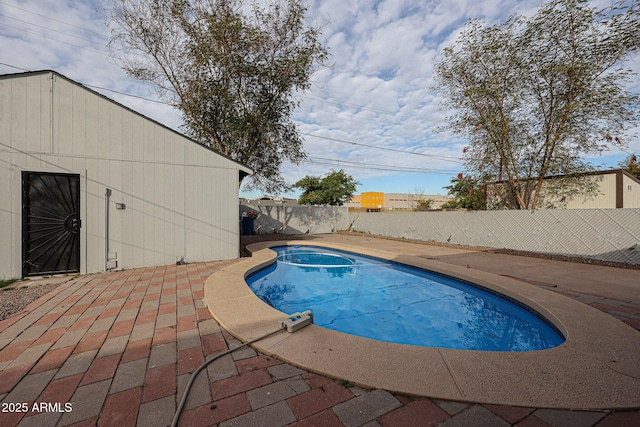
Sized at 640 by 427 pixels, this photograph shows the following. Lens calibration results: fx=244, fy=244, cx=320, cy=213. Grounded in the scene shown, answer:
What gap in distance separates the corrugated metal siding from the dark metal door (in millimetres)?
12129

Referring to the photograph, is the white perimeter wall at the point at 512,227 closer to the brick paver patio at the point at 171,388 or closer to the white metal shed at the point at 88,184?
the brick paver patio at the point at 171,388

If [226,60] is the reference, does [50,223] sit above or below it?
below

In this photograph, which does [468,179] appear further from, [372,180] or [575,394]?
[372,180]

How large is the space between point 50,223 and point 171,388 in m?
5.13

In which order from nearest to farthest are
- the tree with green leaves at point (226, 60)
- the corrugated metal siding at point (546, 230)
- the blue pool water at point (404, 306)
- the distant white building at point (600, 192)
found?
the blue pool water at point (404, 306)
the corrugated metal siding at point (546, 230)
the tree with green leaves at point (226, 60)
the distant white building at point (600, 192)

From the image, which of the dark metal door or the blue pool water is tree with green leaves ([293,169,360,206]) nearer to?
the blue pool water

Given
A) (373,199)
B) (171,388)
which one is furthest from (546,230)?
(373,199)

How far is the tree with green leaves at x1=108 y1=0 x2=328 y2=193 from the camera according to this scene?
8391mm

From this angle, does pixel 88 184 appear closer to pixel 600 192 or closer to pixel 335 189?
pixel 600 192

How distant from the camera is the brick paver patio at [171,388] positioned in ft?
4.66

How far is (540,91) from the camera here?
870 centimetres

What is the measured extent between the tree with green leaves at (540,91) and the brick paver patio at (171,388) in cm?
876

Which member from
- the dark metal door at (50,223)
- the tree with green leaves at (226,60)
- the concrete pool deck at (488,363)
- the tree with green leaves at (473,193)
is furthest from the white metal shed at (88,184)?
the tree with green leaves at (473,193)

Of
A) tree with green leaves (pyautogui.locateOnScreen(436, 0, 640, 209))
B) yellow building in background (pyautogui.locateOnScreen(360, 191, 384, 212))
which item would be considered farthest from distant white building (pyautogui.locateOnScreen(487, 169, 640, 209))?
yellow building in background (pyautogui.locateOnScreen(360, 191, 384, 212))
